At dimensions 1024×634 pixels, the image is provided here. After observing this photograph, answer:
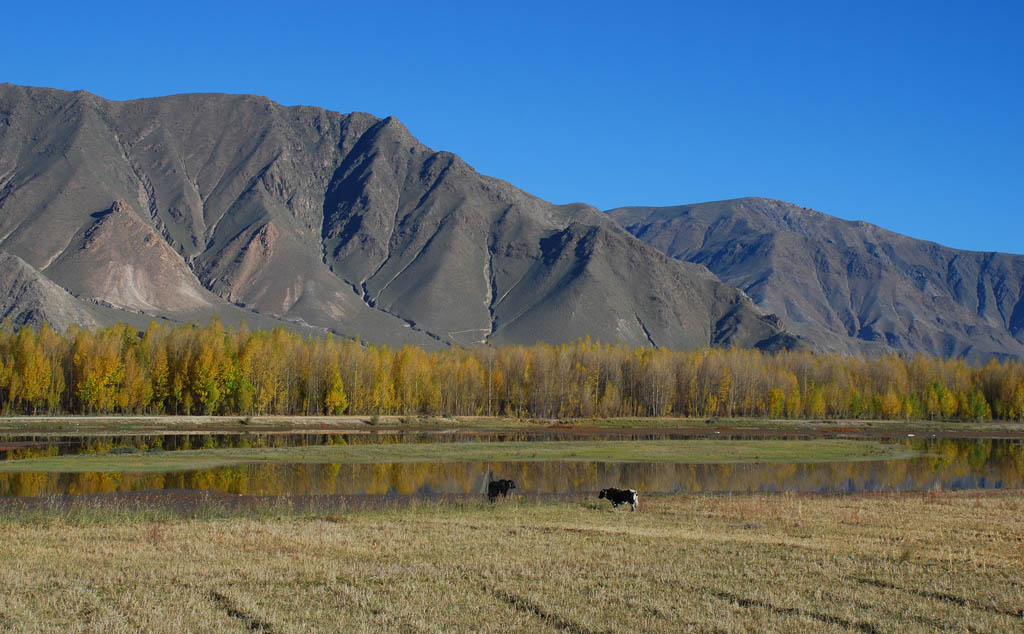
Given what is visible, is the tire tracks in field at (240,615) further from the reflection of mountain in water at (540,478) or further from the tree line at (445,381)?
the tree line at (445,381)

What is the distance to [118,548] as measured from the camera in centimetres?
2098

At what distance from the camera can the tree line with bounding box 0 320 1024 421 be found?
351 ft

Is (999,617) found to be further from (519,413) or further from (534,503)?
(519,413)

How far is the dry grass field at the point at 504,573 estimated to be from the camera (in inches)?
583

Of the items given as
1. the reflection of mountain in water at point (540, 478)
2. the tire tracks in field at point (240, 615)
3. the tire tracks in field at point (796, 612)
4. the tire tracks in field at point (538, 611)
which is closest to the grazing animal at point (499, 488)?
the reflection of mountain in water at point (540, 478)

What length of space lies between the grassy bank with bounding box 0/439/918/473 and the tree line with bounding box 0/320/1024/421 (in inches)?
1977

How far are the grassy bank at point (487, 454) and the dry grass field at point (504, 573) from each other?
23.1 meters

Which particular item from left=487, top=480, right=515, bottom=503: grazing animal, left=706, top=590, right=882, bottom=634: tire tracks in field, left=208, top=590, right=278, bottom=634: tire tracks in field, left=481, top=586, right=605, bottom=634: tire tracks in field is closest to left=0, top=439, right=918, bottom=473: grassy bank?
left=487, top=480, right=515, bottom=503: grazing animal

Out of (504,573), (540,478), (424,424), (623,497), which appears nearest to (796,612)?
(504,573)

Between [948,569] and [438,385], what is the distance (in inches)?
4338

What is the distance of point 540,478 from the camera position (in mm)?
47312

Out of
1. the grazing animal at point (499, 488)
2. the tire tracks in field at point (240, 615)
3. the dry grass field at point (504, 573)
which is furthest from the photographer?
the grazing animal at point (499, 488)

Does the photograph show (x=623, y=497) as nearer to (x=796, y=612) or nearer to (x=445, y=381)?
(x=796, y=612)

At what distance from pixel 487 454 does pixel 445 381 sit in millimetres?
69927
